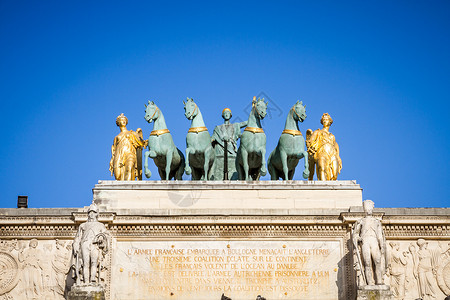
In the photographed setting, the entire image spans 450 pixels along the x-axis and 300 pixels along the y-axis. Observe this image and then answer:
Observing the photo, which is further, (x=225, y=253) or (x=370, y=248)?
(x=225, y=253)

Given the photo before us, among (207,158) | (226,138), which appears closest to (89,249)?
(207,158)

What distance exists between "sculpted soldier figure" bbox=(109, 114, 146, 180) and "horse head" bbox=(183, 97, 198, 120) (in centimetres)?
210

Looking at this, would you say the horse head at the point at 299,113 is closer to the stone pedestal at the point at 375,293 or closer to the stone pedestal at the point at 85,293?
the stone pedestal at the point at 375,293

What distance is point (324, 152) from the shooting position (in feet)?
135

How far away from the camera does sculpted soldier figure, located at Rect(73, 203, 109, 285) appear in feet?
116

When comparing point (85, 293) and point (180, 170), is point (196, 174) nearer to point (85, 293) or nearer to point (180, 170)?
point (180, 170)

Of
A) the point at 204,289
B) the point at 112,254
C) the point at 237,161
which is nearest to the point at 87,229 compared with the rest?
the point at 112,254

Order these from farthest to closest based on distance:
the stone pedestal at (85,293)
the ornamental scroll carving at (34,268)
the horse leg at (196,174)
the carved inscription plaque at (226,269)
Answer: the horse leg at (196,174)
the ornamental scroll carving at (34,268)
the carved inscription plaque at (226,269)
the stone pedestal at (85,293)

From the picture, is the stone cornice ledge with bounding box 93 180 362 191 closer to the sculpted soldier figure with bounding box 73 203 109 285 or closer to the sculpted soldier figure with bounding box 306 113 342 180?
the sculpted soldier figure with bounding box 306 113 342 180

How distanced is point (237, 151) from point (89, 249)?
840 centimetres

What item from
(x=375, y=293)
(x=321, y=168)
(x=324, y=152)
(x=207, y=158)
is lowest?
(x=375, y=293)

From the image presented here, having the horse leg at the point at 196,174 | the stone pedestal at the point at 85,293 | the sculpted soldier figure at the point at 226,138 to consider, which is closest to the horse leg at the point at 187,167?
the horse leg at the point at 196,174

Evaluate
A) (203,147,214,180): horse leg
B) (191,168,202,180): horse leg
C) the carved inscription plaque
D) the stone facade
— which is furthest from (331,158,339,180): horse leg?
(191,168,202,180): horse leg

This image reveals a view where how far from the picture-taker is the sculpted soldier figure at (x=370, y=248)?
35594mm
